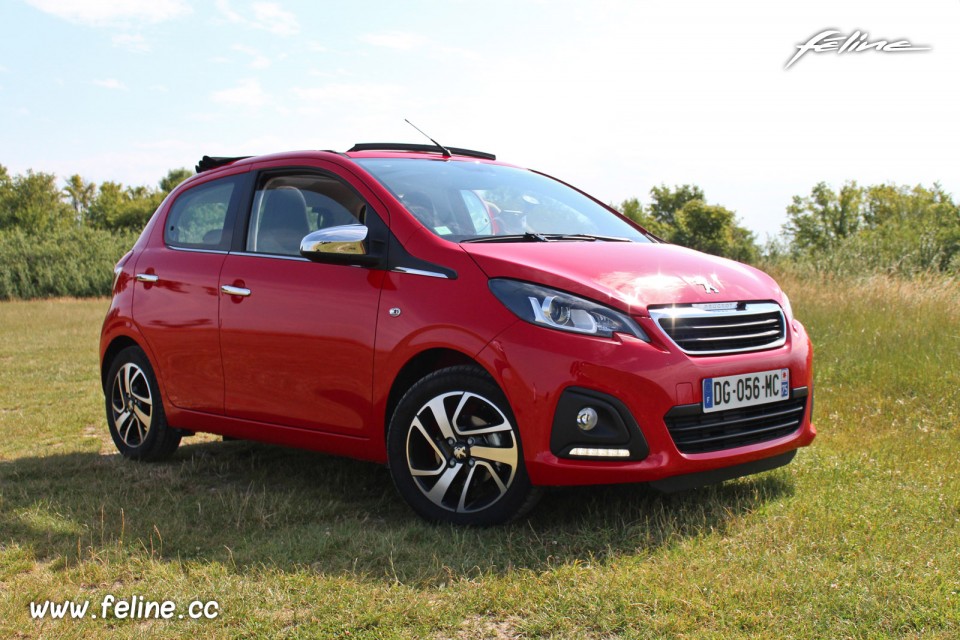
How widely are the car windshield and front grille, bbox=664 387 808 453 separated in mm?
1190

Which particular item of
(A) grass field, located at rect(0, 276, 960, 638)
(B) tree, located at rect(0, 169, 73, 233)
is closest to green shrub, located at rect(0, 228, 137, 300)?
(B) tree, located at rect(0, 169, 73, 233)

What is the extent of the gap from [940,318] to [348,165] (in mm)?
7450

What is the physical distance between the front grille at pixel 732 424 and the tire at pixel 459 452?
0.65 meters

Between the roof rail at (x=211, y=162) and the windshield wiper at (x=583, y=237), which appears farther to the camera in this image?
the roof rail at (x=211, y=162)

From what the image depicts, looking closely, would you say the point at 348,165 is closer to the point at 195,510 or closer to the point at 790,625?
the point at 195,510

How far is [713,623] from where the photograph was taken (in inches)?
119

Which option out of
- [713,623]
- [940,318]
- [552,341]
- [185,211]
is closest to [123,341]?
[185,211]

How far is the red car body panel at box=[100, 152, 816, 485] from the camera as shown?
3.74 meters

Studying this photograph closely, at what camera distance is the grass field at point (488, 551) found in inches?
123

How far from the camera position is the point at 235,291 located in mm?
5004

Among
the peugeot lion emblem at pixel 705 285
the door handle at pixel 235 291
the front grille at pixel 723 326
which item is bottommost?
the front grille at pixel 723 326

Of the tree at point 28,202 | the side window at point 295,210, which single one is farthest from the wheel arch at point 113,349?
the tree at point 28,202

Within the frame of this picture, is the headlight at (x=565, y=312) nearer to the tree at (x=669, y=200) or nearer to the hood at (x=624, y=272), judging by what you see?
the hood at (x=624, y=272)

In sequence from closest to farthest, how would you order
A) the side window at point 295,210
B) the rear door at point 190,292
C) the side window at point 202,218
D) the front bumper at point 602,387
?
the front bumper at point 602,387, the side window at point 295,210, the rear door at point 190,292, the side window at point 202,218
